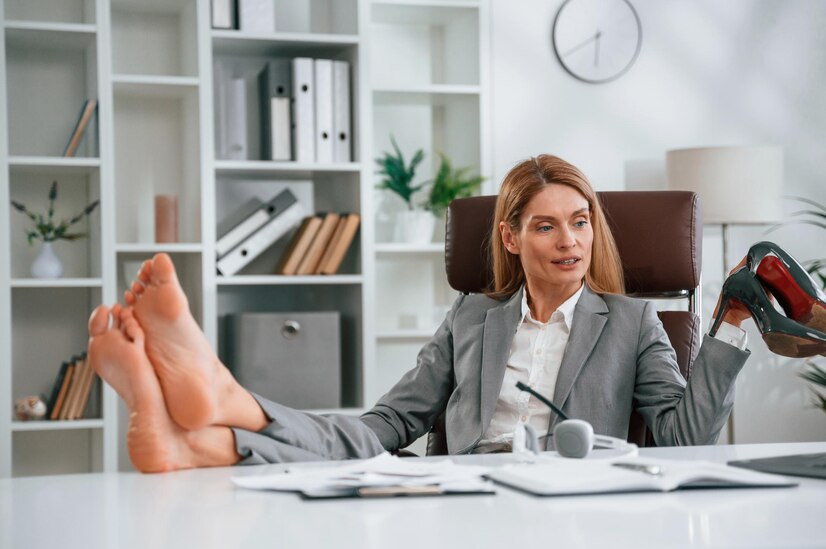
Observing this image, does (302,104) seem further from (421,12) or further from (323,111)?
(421,12)

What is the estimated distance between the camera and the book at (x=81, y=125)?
3.18 metres

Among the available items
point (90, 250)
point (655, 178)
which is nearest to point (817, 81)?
point (655, 178)

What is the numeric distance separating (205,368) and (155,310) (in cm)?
12

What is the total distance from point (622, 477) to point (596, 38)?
2.83 meters

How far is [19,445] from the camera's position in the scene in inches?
134

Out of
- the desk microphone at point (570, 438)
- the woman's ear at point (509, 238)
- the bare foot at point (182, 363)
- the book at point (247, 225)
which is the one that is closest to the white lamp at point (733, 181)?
the book at point (247, 225)

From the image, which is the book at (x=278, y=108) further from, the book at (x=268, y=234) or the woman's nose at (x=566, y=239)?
the woman's nose at (x=566, y=239)

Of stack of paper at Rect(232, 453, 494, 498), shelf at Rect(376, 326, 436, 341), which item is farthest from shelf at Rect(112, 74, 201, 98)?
stack of paper at Rect(232, 453, 494, 498)

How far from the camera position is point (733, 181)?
3.43 meters

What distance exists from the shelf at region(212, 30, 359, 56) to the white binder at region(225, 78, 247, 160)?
4.8 inches

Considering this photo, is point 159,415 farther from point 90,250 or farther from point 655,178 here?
point 655,178

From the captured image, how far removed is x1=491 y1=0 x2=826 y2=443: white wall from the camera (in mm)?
3674

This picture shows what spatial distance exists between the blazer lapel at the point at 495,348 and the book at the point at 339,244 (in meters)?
1.20

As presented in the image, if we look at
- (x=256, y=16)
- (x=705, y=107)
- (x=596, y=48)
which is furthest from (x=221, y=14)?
(x=705, y=107)
